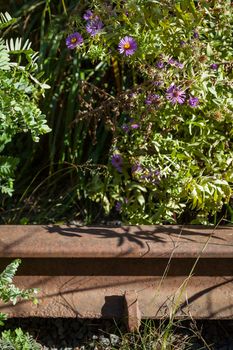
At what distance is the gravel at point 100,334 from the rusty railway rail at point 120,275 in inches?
4.3

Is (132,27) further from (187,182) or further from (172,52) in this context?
(187,182)

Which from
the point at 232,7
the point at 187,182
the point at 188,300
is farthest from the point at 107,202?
the point at 232,7

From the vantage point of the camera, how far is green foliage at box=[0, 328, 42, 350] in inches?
118

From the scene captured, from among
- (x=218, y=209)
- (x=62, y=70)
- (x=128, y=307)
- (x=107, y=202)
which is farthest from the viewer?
(x=62, y=70)

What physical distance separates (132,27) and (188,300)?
134 centimetres

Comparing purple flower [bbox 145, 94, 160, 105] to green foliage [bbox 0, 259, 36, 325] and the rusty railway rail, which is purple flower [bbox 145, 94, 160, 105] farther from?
green foliage [bbox 0, 259, 36, 325]

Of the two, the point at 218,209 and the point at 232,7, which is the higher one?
the point at 232,7

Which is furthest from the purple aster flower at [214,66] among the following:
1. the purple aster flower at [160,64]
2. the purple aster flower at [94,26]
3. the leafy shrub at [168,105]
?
the purple aster flower at [94,26]

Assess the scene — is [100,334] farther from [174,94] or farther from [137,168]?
[174,94]

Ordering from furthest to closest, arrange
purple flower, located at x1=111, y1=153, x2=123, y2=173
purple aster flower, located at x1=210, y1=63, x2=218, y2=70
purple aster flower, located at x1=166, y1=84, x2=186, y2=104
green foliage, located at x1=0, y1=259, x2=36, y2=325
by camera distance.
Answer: purple flower, located at x1=111, y1=153, x2=123, y2=173
purple aster flower, located at x1=210, y1=63, x2=218, y2=70
purple aster flower, located at x1=166, y1=84, x2=186, y2=104
green foliage, located at x1=0, y1=259, x2=36, y2=325

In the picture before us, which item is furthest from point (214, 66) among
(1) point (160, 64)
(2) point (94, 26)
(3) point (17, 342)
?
(3) point (17, 342)

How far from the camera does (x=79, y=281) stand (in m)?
3.32

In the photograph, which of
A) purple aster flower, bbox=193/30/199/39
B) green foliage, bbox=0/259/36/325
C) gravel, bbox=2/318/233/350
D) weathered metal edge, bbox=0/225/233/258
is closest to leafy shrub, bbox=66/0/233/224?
purple aster flower, bbox=193/30/199/39

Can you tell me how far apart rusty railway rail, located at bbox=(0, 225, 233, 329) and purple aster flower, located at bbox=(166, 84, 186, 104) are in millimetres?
631
